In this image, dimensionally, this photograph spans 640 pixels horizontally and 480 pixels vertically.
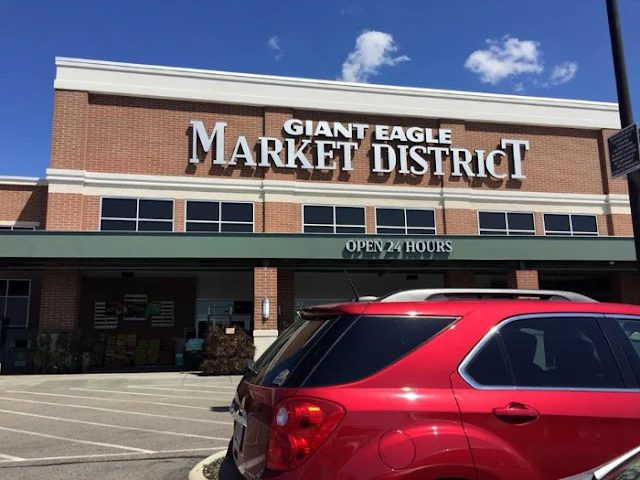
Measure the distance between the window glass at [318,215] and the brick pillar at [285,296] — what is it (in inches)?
89.3

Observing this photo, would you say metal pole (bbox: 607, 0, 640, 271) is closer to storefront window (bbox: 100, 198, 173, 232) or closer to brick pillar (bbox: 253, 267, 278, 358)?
brick pillar (bbox: 253, 267, 278, 358)

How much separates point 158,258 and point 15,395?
5284 millimetres

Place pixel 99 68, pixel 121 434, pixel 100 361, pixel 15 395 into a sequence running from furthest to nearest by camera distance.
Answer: pixel 100 361
pixel 99 68
pixel 15 395
pixel 121 434

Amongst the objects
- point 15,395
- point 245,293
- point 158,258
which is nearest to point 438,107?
point 245,293

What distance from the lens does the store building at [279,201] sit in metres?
17.9

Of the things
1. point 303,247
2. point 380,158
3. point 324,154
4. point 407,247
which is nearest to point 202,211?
point 303,247

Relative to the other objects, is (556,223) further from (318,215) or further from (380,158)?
(318,215)

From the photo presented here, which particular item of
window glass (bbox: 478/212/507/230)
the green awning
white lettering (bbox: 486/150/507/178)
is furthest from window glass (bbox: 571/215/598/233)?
the green awning

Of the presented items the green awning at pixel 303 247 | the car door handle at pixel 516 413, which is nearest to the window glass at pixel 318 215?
the green awning at pixel 303 247

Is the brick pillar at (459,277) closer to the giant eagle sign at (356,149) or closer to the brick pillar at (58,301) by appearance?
the giant eagle sign at (356,149)

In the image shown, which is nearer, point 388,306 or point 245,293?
point 388,306

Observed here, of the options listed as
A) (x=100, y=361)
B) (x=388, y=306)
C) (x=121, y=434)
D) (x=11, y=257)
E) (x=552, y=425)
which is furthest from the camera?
(x=100, y=361)

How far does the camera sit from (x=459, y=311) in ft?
10.1

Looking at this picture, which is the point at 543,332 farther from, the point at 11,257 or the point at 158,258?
the point at 11,257
